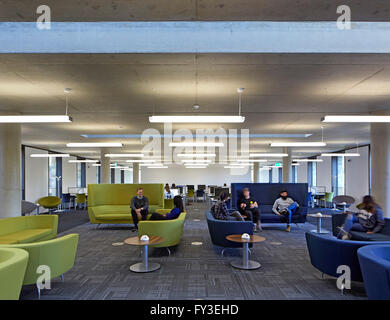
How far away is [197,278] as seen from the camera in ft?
13.1

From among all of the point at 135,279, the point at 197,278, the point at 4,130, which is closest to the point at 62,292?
the point at 135,279

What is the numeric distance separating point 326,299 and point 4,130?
291 inches

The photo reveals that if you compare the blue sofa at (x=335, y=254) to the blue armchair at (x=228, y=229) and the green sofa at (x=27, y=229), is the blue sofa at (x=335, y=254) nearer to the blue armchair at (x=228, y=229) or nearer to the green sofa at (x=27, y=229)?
the blue armchair at (x=228, y=229)

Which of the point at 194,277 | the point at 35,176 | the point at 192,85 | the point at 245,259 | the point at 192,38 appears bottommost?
the point at 194,277

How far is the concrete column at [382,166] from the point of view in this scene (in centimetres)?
694

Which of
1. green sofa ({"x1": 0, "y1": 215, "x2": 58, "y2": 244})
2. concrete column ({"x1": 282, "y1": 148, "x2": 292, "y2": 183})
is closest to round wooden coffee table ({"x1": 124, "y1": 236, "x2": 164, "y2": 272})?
green sofa ({"x1": 0, "y1": 215, "x2": 58, "y2": 244})

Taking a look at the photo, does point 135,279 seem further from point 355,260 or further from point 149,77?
point 149,77

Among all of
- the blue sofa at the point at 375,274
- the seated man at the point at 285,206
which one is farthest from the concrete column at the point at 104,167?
the blue sofa at the point at 375,274

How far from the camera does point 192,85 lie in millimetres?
5238

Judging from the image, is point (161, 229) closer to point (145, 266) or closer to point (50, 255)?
point (145, 266)

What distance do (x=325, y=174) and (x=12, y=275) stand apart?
18543mm

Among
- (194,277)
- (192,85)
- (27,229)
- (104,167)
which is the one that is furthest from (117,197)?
(104,167)

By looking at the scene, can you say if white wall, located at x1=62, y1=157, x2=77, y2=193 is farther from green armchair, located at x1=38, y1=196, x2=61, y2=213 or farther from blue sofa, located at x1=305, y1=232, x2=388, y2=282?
blue sofa, located at x1=305, y1=232, x2=388, y2=282

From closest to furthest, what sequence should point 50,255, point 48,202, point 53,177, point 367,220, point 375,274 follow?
1. point 375,274
2. point 50,255
3. point 367,220
4. point 48,202
5. point 53,177
